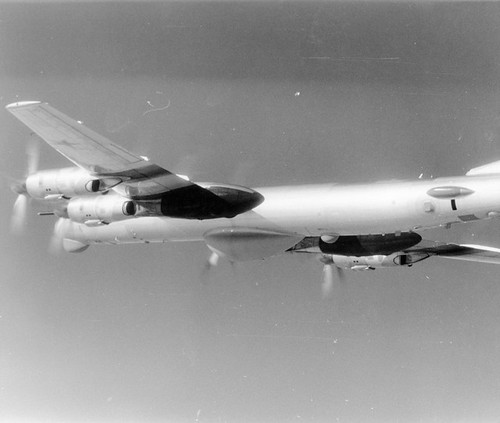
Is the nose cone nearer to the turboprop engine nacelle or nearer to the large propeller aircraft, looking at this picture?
the large propeller aircraft

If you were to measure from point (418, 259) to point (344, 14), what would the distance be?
4.81 meters

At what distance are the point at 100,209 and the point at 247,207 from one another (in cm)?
274

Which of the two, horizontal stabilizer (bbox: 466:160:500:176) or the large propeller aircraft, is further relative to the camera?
horizontal stabilizer (bbox: 466:160:500:176)

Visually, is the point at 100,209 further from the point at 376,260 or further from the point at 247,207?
the point at 376,260

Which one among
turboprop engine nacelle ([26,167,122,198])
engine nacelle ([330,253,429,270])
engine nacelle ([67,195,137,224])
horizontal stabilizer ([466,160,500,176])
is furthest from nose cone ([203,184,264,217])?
horizontal stabilizer ([466,160,500,176])

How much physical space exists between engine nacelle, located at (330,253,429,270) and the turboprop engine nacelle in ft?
15.8

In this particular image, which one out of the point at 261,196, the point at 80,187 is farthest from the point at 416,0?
the point at 80,187

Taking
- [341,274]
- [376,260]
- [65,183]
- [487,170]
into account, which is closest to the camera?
[487,170]

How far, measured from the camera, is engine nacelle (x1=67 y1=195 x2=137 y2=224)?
37.8 feet

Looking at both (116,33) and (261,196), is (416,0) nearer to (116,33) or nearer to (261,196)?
(261,196)

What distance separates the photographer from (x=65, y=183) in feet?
35.9

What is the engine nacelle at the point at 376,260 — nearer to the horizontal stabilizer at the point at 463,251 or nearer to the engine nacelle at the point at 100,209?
the horizontal stabilizer at the point at 463,251

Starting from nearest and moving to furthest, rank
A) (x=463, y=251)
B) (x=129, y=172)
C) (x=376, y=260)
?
(x=129, y=172) < (x=463, y=251) < (x=376, y=260)

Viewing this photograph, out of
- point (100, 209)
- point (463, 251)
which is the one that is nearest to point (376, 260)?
point (463, 251)
